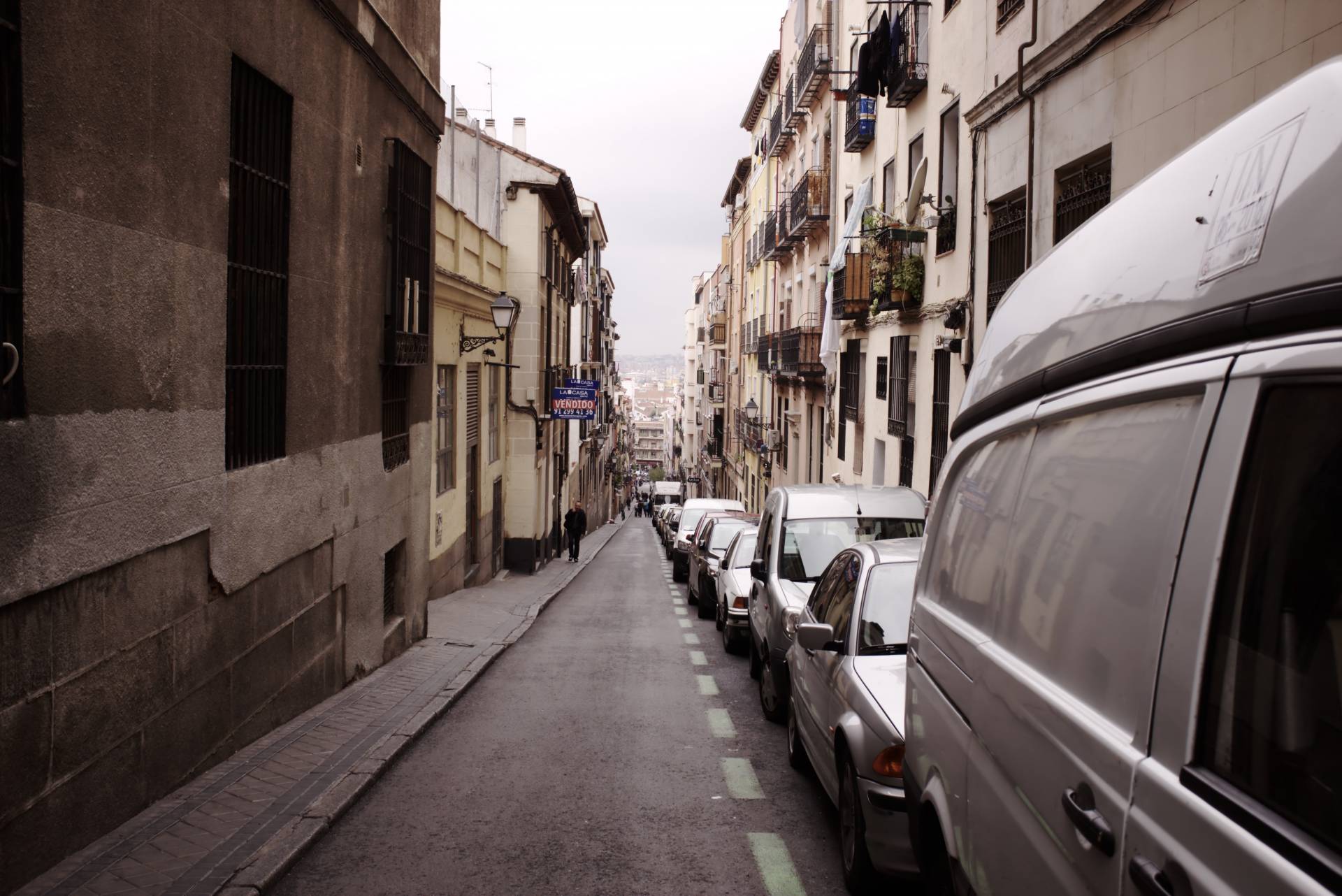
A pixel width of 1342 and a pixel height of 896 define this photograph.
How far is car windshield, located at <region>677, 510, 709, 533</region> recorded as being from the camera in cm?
2666

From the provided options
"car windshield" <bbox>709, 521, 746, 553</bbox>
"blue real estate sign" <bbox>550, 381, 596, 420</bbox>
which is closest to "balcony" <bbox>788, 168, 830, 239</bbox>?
"blue real estate sign" <bbox>550, 381, 596, 420</bbox>

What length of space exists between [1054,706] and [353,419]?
8.29m

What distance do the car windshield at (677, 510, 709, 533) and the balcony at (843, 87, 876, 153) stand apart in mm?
9628

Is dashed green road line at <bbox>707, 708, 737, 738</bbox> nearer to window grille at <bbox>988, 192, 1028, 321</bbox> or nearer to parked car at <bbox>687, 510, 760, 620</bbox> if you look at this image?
window grille at <bbox>988, 192, 1028, 321</bbox>

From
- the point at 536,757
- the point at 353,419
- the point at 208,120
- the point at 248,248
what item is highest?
the point at 208,120

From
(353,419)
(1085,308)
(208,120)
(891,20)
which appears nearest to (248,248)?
(208,120)

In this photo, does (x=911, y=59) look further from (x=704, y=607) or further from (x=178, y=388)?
(x=178, y=388)

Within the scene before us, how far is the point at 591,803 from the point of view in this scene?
6.83m

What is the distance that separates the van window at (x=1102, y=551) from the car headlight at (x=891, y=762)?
2.20m

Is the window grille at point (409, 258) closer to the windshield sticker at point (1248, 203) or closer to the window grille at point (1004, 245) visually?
the window grille at point (1004, 245)

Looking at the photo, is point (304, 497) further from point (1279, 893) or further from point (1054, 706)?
point (1279, 893)

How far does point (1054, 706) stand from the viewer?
2666 mm

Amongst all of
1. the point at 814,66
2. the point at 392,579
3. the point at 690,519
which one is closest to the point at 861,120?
the point at 814,66

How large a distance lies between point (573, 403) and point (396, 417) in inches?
598
